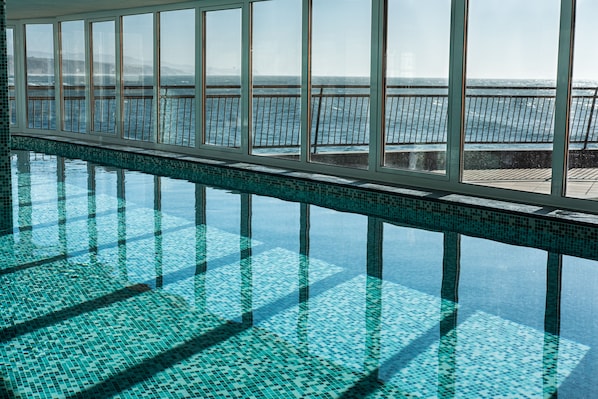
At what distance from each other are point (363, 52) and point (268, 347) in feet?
16.9

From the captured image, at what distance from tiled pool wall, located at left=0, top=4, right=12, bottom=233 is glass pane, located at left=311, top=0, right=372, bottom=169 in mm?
3342

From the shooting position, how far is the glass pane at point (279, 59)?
8.60 metres

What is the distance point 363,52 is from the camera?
7.84m

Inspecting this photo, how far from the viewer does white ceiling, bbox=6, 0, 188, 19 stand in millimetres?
9750

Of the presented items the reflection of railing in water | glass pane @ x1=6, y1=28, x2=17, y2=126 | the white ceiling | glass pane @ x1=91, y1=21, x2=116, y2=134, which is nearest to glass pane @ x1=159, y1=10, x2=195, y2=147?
the reflection of railing in water

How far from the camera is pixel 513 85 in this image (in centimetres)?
680

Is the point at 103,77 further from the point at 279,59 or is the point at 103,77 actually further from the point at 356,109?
the point at 356,109

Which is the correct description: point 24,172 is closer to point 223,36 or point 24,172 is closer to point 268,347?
point 223,36

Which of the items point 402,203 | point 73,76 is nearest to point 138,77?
point 73,76

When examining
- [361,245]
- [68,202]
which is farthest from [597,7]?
[68,202]

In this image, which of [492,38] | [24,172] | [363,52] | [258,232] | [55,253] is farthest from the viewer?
[24,172]

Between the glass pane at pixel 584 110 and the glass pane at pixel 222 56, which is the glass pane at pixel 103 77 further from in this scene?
the glass pane at pixel 584 110

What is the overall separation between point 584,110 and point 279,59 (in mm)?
4265

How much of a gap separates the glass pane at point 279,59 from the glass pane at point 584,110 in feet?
11.0
